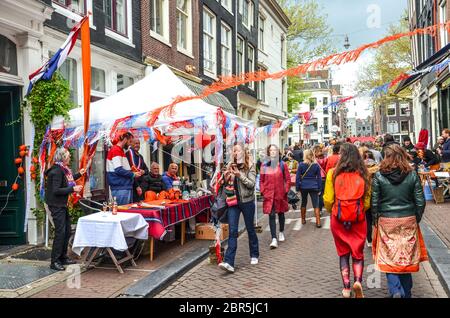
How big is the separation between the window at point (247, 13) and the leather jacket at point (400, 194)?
20.4 meters

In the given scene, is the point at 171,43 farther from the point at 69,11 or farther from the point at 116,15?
the point at 69,11

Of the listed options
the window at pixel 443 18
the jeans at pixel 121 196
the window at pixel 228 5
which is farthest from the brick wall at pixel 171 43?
the window at pixel 443 18

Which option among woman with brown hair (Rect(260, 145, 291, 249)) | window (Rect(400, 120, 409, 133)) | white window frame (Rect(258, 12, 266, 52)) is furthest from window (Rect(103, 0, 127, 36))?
window (Rect(400, 120, 409, 133))

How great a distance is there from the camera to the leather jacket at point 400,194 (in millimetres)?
4555

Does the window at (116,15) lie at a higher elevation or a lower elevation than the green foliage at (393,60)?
lower

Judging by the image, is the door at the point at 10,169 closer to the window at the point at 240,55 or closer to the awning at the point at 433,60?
the awning at the point at 433,60

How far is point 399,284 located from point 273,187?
352 centimetres

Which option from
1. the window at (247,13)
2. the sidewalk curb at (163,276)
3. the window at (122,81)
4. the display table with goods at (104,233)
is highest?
the window at (247,13)

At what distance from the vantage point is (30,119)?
789cm

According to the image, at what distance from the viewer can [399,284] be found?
4.64m

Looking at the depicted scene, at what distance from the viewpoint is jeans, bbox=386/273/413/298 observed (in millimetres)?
4633

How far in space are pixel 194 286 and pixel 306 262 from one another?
1.89 metres

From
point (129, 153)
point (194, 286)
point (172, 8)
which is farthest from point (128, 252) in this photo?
point (172, 8)

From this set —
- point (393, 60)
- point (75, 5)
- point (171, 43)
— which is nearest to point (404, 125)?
point (393, 60)
